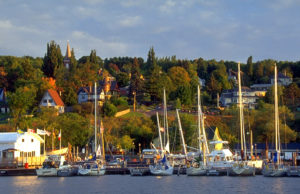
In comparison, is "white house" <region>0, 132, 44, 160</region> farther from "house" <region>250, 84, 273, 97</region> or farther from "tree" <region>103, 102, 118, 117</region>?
"house" <region>250, 84, 273, 97</region>

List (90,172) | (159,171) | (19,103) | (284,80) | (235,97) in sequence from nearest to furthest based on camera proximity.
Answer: (159,171) → (90,172) → (19,103) → (235,97) → (284,80)

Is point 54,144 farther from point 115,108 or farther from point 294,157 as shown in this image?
point 294,157

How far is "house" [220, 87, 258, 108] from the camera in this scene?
14702cm

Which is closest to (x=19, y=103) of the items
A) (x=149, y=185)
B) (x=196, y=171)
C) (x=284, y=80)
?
(x=196, y=171)

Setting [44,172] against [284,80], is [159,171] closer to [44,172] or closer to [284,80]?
[44,172]

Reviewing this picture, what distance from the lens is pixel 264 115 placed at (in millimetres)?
107438

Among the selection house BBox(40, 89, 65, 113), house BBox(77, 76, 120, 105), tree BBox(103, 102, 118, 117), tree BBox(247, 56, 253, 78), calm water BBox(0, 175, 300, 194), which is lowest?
calm water BBox(0, 175, 300, 194)

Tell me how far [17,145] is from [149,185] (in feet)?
91.3

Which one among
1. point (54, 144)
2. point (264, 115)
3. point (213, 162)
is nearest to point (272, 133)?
point (264, 115)

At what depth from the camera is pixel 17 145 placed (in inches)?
3073

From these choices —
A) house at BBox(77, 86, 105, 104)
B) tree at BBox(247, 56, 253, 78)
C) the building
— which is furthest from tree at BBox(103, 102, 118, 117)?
tree at BBox(247, 56, 253, 78)

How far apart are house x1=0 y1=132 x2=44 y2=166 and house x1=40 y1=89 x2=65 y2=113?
40426mm

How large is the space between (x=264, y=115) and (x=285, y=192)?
59.0 meters

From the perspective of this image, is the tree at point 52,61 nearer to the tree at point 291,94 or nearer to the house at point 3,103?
the house at point 3,103
